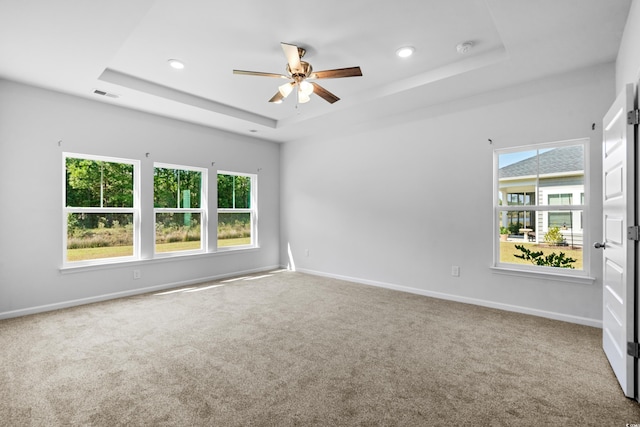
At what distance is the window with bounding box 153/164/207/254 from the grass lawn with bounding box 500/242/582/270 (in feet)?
14.7

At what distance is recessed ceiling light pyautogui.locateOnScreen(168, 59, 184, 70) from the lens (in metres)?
3.30

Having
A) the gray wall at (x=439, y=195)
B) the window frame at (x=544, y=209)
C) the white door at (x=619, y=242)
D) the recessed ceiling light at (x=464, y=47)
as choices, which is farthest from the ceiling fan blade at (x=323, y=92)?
the white door at (x=619, y=242)

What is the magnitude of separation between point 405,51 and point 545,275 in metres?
2.84

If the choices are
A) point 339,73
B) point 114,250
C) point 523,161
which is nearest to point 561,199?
point 523,161

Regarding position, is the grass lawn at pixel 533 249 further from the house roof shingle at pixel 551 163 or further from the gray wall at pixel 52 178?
the gray wall at pixel 52 178

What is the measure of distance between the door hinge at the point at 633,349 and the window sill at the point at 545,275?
4.88 feet

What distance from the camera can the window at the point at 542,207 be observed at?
341cm

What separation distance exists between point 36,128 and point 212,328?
3109 mm

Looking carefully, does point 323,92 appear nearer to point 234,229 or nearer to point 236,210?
point 236,210

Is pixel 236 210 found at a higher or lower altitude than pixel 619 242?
higher

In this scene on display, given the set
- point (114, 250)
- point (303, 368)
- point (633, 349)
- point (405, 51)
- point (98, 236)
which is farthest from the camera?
point (114, 250)

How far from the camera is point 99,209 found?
4199 mm

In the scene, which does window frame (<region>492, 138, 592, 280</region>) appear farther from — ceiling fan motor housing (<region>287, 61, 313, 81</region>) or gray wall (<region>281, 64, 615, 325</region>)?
ceiling fan motor housing (<region>287, 61, 313, 81</region>)

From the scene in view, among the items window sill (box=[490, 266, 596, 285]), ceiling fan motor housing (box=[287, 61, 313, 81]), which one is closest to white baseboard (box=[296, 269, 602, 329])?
window sill (box=[490, 266, 596, 285])
